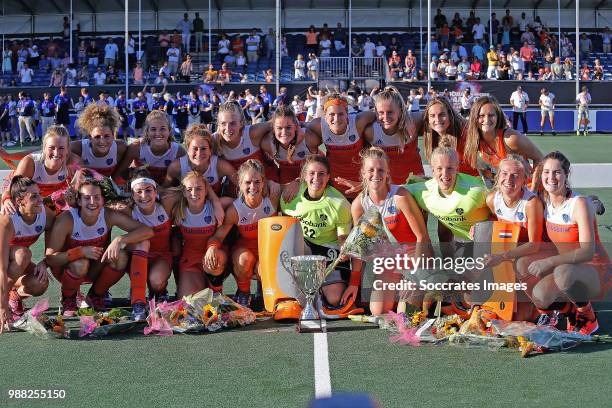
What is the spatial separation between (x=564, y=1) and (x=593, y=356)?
33967mm

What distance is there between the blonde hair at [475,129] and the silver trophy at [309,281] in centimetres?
173

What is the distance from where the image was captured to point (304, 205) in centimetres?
599

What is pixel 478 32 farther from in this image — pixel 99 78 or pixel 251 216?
pixel 251 216

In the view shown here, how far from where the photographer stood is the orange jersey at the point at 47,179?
6.43 m

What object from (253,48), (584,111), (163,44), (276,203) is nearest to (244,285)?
(276,203)

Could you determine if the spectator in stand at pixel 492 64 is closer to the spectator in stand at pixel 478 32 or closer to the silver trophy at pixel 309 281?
the spectator in stand at pixel 478 32

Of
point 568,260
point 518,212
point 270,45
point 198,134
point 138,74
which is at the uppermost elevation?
point 270,45

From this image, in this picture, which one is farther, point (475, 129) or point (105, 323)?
point (475, 129)

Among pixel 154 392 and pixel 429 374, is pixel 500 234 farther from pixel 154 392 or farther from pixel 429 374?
pixel 154 392

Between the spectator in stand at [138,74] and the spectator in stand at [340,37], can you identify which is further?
the spectator in stand at [340,37]

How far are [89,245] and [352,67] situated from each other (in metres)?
25.5

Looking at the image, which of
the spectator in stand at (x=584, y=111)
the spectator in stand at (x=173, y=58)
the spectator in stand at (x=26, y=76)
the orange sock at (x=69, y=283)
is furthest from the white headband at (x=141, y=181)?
the spectator in stand at (x=173, y=58)

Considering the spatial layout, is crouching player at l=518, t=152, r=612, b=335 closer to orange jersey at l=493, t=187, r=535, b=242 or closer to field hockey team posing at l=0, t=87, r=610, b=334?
field hockey team posing at l=0, t=87, r=610, b=334

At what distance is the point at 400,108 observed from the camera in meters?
6.65
